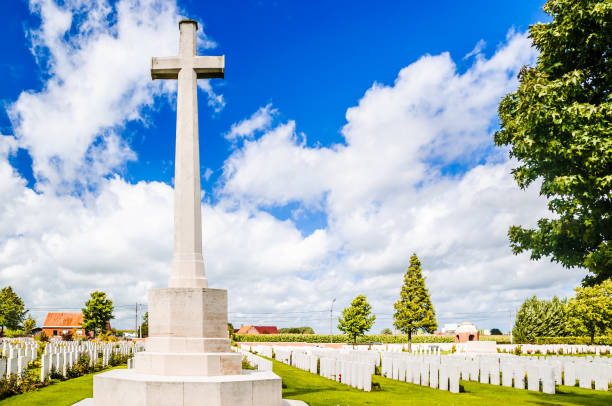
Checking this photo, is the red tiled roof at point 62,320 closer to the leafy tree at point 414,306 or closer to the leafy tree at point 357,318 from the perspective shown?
the leafy tree at point 357,318

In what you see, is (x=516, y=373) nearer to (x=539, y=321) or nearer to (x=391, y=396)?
(x=391, y=396)

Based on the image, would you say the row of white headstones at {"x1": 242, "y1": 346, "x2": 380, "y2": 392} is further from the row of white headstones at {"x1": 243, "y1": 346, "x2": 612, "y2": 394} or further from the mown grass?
the mown grass

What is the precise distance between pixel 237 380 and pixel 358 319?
42.5m

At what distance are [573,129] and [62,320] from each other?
3504 inches

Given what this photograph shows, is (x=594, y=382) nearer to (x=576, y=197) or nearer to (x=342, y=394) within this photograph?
(x=576, y=197)

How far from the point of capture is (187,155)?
1011 cm

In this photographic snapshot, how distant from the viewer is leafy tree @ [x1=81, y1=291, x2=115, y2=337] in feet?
196

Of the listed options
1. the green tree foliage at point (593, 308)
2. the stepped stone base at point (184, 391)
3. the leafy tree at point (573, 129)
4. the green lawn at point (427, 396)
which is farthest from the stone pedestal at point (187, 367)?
the green tree foliage at point (593, 308)

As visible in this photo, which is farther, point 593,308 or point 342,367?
point 593,308

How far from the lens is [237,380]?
7.82 meters

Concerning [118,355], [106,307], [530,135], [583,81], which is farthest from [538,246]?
[106,307]

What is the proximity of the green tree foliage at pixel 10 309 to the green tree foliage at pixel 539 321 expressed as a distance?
62005 mm

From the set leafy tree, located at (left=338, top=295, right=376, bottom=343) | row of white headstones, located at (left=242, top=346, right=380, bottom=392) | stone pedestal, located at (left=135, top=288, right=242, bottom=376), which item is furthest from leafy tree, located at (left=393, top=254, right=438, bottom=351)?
stone pedestal, located at (left=135, top=288, right=242, bottom=376)

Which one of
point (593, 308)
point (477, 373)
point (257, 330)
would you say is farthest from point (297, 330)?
point (477, 373)
